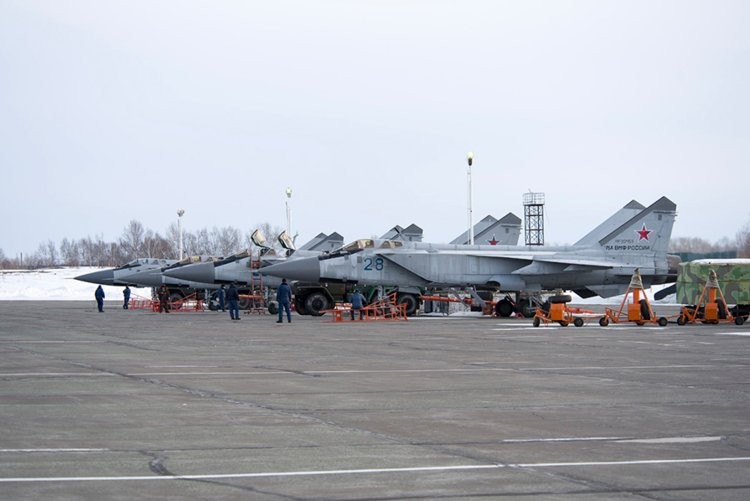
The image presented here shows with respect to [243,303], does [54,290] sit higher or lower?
higher

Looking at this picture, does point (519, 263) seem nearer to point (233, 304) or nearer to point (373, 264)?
point (373, 264)

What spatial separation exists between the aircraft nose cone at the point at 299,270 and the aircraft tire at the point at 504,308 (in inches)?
271

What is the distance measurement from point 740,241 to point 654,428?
267 ft

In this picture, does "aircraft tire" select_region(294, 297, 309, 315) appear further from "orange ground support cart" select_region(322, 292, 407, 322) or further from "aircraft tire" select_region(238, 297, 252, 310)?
"aircraft tire" select_region(238, 297, 252, 310)

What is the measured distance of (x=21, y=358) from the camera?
1691cm

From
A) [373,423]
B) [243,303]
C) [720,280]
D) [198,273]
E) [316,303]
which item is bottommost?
[373,423]

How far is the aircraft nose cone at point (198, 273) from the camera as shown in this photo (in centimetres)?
4038

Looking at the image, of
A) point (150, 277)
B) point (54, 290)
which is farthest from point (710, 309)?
point (54, 290)

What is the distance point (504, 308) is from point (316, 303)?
22.6 ft

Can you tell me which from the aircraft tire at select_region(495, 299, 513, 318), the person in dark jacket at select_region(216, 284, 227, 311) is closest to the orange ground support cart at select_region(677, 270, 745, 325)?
the aircraft tire at select_region(495, 299, 513, 318)

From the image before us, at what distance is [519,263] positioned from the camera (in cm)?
3606

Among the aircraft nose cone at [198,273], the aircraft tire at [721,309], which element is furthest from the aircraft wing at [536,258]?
the aircraft nose cone at [198,273]

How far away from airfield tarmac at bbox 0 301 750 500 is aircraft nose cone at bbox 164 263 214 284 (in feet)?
68.4

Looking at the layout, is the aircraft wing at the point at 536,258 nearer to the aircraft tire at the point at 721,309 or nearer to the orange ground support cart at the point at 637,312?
the aircraft tire at the point at 721,309
